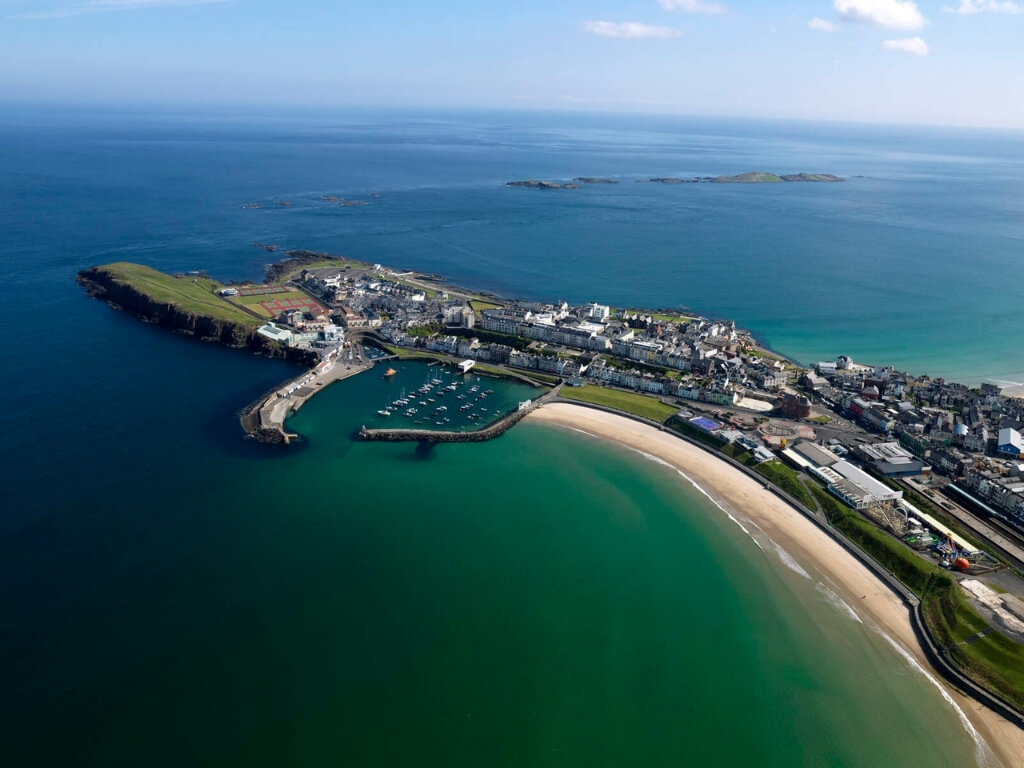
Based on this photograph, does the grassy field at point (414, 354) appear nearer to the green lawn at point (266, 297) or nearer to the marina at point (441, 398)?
the marina at point (441, 398)

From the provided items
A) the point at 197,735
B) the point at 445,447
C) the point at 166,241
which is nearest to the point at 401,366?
the point at 445,447

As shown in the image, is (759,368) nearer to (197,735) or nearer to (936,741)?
(936,741)

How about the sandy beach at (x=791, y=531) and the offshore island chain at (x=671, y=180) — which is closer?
the sandy beach at (x=791, y=531)

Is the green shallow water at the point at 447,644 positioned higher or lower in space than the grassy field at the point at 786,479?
lower

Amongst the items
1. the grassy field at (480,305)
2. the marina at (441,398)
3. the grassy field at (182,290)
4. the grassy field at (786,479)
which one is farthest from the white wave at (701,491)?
the grassy field at (182,290)

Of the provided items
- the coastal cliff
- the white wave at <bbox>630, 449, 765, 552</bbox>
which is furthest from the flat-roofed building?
the coastal cliff

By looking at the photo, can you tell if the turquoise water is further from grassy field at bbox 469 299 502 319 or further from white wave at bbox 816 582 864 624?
white wave at bbox 816 582 864 624
